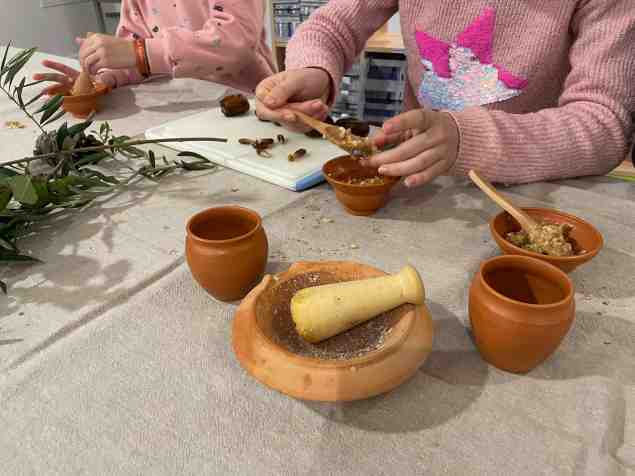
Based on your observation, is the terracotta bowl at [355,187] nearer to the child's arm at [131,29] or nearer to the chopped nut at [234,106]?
the chopped nut at [234,106]

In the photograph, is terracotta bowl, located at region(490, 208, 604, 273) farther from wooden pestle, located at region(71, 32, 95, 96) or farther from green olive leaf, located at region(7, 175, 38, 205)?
wooden pestle, located at region(71, 32, 95, 96)

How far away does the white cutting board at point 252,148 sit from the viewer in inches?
37.9

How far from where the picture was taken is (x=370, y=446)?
1.55 feet

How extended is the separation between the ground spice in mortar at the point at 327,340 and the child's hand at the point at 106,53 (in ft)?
3.65

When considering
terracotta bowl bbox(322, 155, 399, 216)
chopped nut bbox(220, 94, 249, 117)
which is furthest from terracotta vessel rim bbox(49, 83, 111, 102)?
terracotta bowl bbox(322, 155, 399, 216)

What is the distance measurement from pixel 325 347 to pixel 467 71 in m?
0.85

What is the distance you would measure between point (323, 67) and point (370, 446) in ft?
3.01

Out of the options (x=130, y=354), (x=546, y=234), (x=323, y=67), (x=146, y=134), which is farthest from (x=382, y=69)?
(x=130, y=354)

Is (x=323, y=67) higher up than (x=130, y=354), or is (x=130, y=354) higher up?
(x=323, y=67)

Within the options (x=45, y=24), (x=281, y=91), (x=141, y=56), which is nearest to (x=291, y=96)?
(x=281, y=91)

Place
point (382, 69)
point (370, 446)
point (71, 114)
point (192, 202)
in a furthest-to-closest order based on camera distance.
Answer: point (382, 69) < point (71, 114) < point (192, 202) < point (370, 446)

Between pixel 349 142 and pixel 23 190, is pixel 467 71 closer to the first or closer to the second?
pixel 349 142

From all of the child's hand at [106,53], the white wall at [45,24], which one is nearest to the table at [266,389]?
the child's hand at [106,53]

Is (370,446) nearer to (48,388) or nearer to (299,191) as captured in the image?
(48,388)
